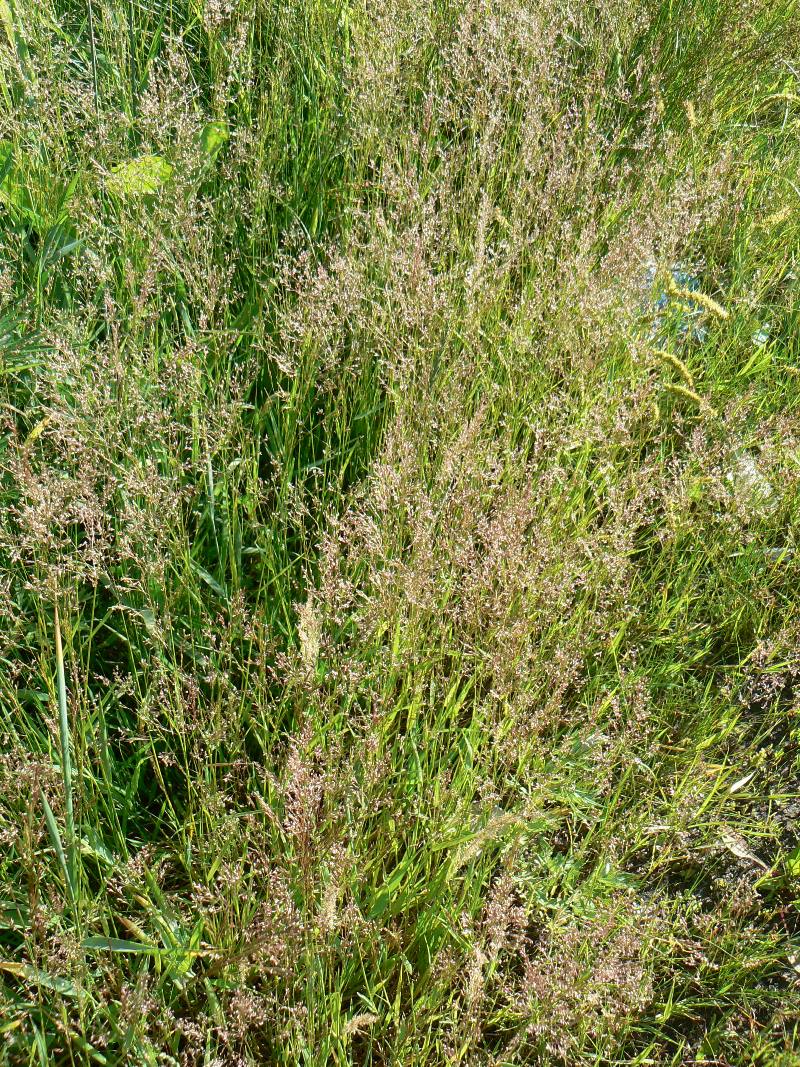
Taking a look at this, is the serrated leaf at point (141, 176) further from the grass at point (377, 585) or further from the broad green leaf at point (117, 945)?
the broad green leaf at point (117, 945)

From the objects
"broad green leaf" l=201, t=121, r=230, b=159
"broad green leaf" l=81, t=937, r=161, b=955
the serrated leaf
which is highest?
"broad green leaf" l=201, t=121, r=230, b=159

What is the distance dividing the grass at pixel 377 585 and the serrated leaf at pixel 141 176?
0.01 metres

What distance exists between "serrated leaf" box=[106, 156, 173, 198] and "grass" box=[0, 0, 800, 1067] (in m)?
0.01

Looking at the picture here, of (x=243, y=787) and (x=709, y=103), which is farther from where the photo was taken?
(x=709, y=103)

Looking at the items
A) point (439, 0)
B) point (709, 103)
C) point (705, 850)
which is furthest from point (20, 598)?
point (709, 103)

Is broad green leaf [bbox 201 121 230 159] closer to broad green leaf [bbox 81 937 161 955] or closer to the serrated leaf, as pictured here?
the serrated leaf

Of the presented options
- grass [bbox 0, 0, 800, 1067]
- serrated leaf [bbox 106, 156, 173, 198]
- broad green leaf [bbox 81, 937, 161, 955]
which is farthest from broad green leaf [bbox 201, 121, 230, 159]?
broad green leaf [bbox 81, 937, 161, 955]

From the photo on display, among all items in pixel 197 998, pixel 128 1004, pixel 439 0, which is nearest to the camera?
pixel 128 1004

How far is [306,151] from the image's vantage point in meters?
2.76

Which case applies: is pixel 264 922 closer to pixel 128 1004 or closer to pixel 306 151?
pixel 128 1004

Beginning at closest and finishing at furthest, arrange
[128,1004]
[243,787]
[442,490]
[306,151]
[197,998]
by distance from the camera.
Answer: [128,1004] → [197,998] → [243,787] → [442,490] → [306,151]

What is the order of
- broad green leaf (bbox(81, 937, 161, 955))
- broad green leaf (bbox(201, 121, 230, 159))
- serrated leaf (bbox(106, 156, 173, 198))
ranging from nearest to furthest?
broad green leaf (bbox(81, 937, 161, 955))
serrated leaf (bbox(106, 156, 173, 198))
broad green leaf (bbox(201, 121, 230, 159))

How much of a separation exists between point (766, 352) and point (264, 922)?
2.22 meters

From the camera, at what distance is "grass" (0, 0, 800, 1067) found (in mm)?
1499
